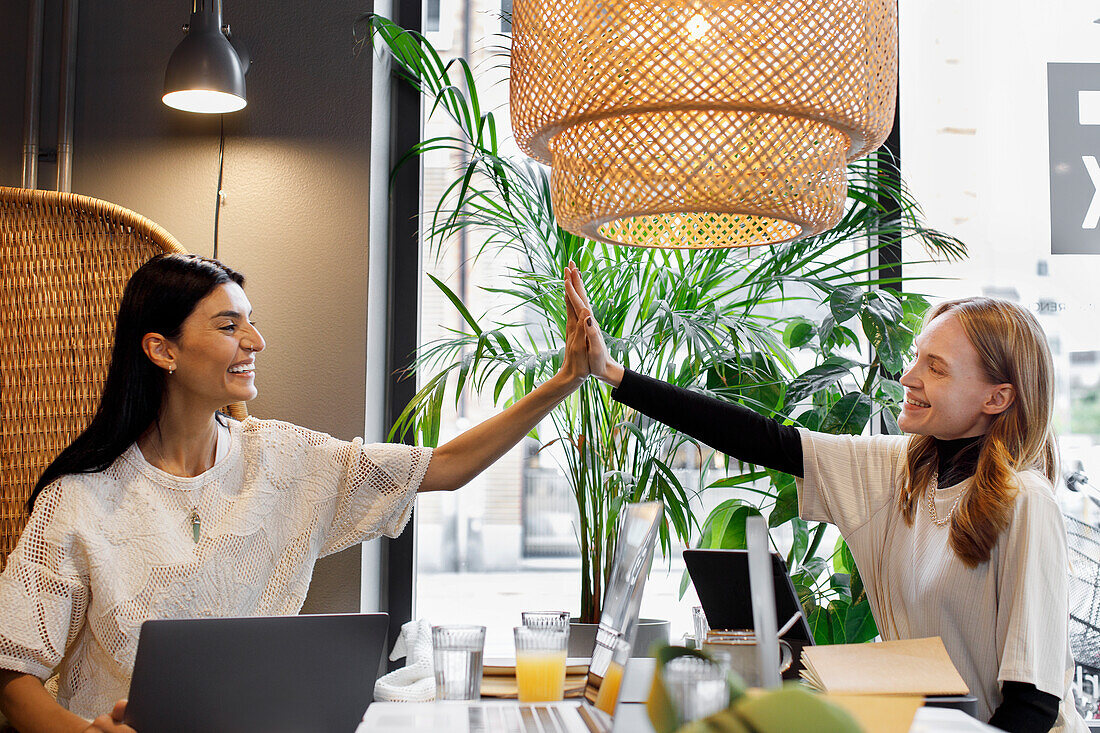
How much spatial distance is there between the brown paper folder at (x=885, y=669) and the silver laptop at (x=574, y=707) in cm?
29

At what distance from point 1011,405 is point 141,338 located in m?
1.58

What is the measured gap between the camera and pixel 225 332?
5.84 ft

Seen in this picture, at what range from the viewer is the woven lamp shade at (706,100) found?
3.64 ft

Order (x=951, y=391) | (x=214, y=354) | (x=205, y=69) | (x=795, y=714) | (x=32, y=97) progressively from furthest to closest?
(x=32, y=97) → (x=205, y=69) → (x=214, y=354) → (x=951, y=391) → (x=795, y=714)

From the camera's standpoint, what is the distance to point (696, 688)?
0.57 metres

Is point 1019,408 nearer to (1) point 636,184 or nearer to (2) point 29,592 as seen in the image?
(1) point 636,184

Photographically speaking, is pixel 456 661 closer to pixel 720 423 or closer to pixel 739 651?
pixel 739 651

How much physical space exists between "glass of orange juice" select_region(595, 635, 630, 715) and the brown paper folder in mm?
310

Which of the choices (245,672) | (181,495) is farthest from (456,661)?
(181,495)

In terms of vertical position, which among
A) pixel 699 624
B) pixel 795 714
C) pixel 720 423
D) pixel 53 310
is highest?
pixel 53 310

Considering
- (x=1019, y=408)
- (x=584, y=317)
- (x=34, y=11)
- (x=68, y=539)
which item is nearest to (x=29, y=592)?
(x=68, y=539)

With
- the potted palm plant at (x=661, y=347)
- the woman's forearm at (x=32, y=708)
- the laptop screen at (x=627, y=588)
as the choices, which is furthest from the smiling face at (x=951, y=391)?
the woman's forearm at (x=32, y=708)

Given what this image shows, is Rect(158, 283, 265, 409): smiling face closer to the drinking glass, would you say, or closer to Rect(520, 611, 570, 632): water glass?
Rect(520, 611, 570, 632): water glass

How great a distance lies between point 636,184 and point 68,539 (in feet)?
3.73
